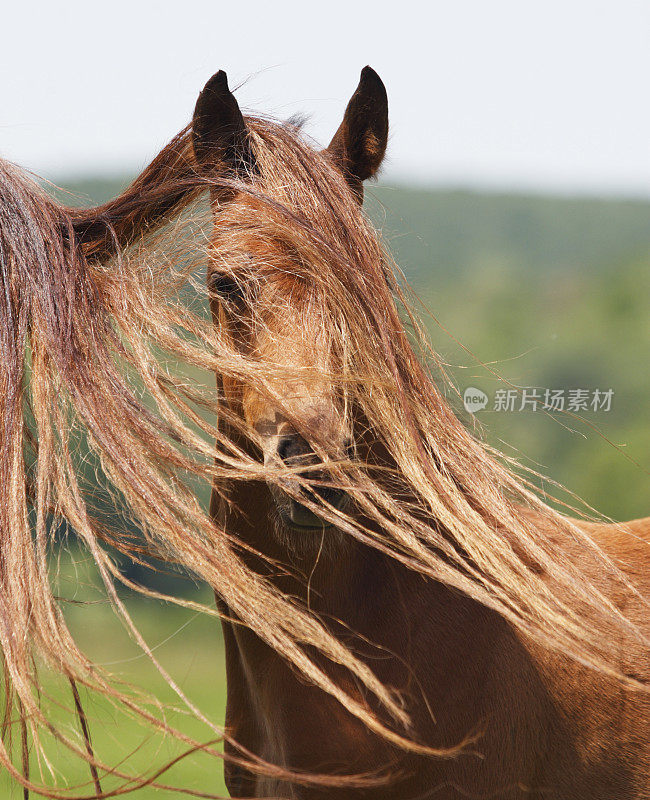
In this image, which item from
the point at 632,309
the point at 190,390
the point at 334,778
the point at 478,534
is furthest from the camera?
the point at 632,309

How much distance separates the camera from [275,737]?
176 cm

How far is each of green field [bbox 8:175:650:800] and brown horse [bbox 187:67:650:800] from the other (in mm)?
298

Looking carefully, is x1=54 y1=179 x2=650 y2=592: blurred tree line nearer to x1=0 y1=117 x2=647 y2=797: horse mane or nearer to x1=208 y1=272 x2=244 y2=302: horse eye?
x1=0 y1=117 x2=647 y2=797: horse mane

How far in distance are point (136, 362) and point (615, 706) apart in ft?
4.69

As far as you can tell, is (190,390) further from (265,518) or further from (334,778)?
A: (334,778)

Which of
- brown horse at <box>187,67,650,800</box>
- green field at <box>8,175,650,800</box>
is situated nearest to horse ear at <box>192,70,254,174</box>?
brown horse at <box>187,67,650,800</box>

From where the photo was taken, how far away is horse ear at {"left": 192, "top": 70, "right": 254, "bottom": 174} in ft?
5.86

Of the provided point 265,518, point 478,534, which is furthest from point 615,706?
point 265,518

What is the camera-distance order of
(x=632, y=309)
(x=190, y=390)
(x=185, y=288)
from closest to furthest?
(x=190, y=390) → (x=185, y=288) → (x=632, y=309)

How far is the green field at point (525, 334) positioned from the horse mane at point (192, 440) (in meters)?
0.25

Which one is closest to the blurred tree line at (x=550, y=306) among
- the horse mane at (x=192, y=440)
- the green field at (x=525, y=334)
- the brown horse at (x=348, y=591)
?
the green field at (x=525, y=334)

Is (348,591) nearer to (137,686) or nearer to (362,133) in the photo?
(137,686)

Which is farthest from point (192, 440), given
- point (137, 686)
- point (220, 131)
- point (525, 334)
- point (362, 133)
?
point (525, 334)

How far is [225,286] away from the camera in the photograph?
70.1 inches
